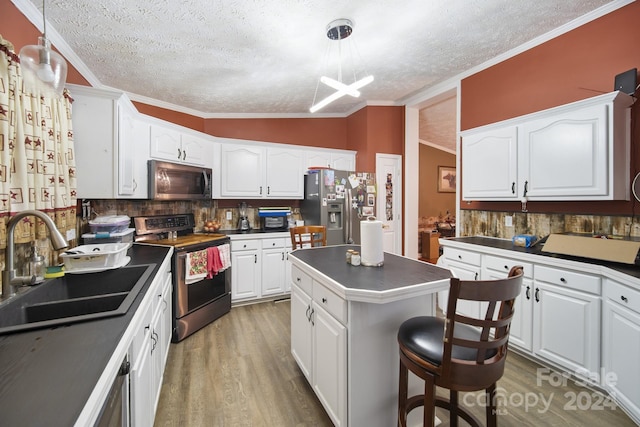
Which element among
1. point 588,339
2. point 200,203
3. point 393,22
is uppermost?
point 393,22

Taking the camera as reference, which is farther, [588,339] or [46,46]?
[588,339]

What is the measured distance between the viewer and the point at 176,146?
3.17m

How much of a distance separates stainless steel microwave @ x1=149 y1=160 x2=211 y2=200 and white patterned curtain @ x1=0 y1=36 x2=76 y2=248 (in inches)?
32.4

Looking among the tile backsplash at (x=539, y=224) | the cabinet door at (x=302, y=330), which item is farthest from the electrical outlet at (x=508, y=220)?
the cabinet door at (x=302, y=330)

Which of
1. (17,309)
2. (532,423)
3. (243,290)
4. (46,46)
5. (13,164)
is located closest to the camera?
(46,46)

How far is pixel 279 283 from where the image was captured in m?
3.75

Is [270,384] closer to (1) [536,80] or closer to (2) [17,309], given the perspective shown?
(2) [17,309]

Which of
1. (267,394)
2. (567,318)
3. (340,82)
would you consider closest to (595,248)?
(567,318)

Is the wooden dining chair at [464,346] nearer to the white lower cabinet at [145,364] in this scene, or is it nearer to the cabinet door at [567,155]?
the white lower cabinet at [145,364]

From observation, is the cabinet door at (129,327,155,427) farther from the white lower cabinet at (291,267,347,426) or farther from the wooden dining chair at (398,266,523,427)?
the wooden dining chair at (398,266,523,427)

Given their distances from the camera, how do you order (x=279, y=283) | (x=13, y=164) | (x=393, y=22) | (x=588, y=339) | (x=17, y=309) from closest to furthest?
1. (x=17, y=309)
2. (x=13, y=164)
3. (x=588, y=339)
4. (x=393, y=22)
5. (x=279, y=283)

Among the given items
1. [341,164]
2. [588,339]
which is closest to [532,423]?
[588,339]

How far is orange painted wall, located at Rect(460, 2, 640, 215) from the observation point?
2.18 meters

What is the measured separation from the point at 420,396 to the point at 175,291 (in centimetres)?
226
